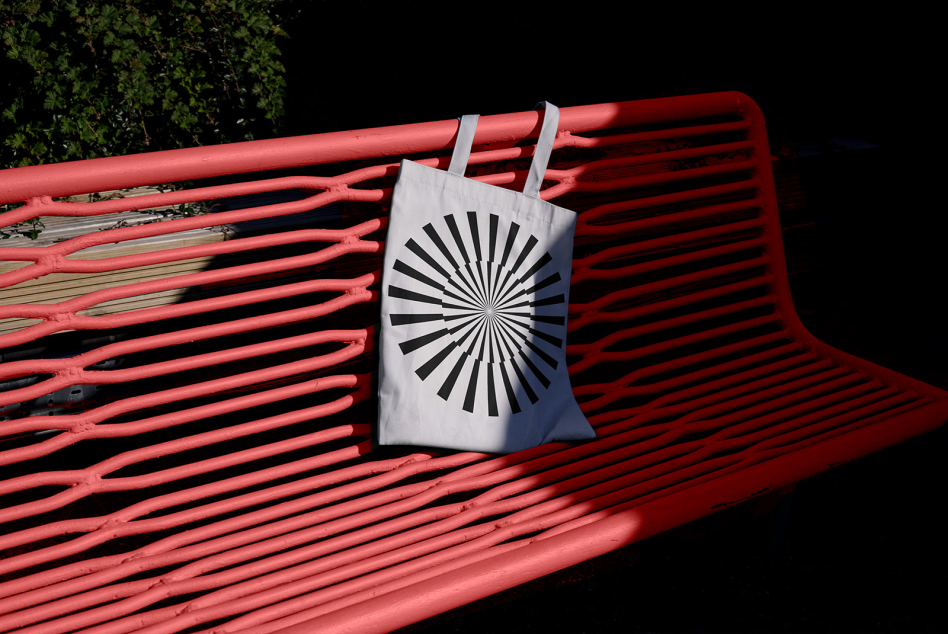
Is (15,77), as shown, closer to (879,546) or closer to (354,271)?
(354,271)

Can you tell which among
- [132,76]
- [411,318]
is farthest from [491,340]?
[132,76]

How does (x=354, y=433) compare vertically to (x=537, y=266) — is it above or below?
below

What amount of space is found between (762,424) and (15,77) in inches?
150

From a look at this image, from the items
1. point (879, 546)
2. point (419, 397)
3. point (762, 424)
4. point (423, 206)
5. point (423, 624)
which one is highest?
point (423, 206)

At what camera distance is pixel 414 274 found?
1503 millimetres

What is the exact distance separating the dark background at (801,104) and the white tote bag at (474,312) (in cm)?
80

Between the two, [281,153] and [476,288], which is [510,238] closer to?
[476,288]

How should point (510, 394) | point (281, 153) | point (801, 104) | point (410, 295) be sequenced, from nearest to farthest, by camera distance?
point (281, 153)
point (410, 295)
point (510, 394)
point (801, 104)

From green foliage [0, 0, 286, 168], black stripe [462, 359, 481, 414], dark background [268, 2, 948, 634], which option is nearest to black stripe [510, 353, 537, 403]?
black stripe [462, 359, 481, 414]

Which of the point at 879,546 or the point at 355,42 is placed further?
the point at 355,42

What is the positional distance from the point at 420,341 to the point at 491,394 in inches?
9.3

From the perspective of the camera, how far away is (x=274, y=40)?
3.70 metres

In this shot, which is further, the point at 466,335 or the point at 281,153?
the point at 466,335

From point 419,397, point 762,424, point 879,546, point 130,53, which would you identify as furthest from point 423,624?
point 130,53
